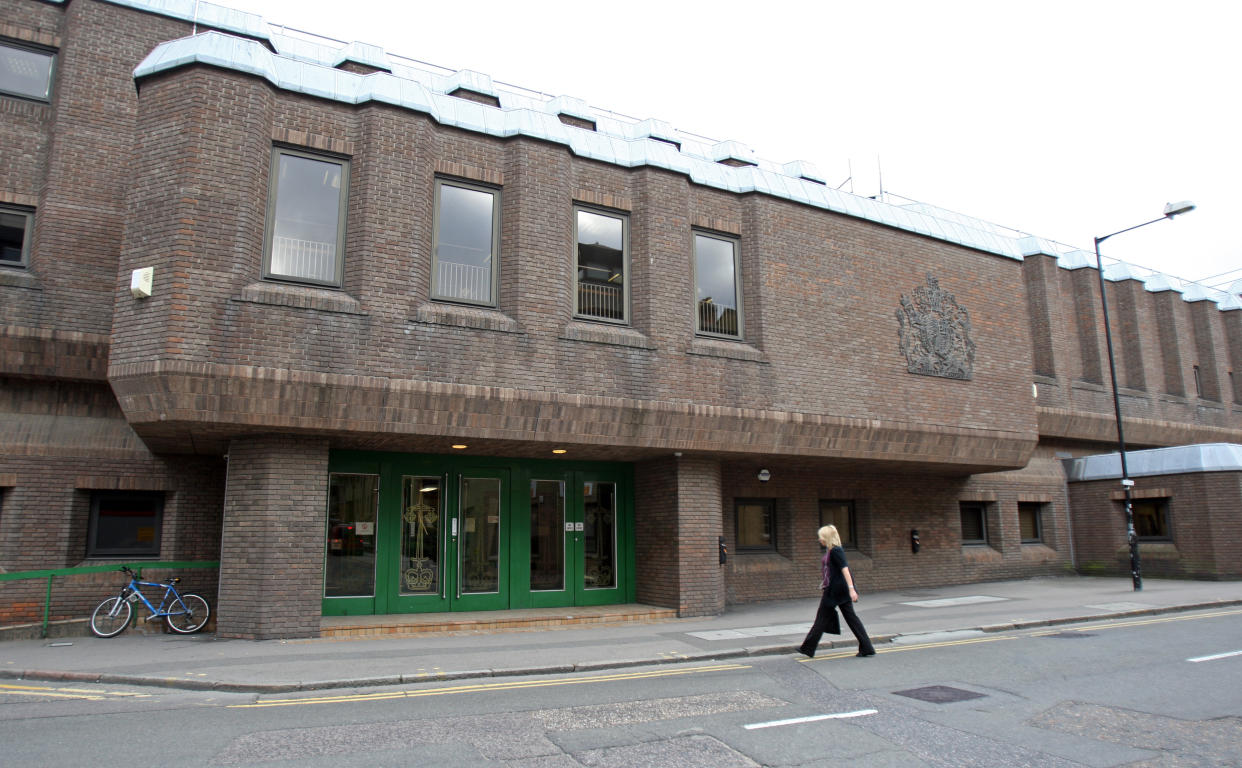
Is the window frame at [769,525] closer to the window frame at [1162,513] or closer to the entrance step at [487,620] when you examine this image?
the entrance step at [487,620]

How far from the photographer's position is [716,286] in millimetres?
16125

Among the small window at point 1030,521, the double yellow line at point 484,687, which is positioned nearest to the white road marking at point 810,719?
the double yellow line at point 484,687

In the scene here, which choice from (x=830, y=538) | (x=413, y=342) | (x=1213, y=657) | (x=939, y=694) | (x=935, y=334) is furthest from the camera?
(x=935, y=334)

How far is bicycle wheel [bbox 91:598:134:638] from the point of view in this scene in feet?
41.4

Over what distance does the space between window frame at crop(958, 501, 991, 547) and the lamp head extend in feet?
28.0

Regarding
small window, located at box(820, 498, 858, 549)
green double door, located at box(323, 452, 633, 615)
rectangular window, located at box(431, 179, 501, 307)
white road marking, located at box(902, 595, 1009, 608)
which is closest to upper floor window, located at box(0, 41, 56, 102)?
rectangular window, located at box(431, 179, 501, 307)

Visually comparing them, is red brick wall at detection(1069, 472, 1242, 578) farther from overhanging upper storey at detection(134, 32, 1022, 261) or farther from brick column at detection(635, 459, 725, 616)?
brick column at detection(635, 459, 725, 616)

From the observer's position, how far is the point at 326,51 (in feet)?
60.8

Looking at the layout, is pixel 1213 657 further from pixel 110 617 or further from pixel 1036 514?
pixel 110 617

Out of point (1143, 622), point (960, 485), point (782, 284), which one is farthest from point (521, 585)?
point (960, 485)

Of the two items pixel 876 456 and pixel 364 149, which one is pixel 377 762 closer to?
pixel 364 149

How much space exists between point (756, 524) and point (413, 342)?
31.1 feet

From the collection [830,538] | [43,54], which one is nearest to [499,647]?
[830,538]

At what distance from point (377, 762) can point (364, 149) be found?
989 cm
